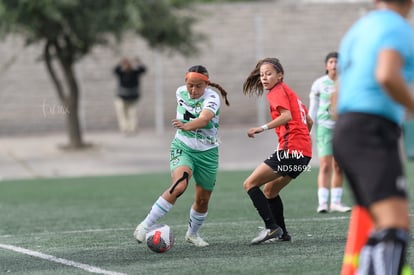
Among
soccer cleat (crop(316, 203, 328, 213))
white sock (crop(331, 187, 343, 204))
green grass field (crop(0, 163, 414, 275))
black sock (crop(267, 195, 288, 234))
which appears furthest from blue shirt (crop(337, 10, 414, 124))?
white sock (crop(331, 187, 343, 204))

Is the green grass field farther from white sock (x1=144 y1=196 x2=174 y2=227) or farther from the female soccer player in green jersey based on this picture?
the female soccer player in green jersey

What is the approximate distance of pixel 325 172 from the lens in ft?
43.2

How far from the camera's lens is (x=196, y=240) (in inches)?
388

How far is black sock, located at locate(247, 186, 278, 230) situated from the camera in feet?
32.0

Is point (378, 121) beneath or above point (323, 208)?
above

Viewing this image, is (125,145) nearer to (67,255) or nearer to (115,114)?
(115,114)

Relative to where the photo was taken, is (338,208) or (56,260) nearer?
(56,260)

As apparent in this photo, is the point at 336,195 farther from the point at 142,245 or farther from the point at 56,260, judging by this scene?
the point at 56,260

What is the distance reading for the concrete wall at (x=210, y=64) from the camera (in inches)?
1142

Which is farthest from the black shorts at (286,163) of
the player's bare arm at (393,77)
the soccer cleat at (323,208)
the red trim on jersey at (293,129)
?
the player's bare arm at (393,77)

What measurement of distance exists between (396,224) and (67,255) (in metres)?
4.56

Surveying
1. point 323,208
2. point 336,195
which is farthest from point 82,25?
point 323,208

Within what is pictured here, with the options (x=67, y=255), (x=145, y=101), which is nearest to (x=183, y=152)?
(x=67, y=255)

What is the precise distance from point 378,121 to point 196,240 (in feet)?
15.0
